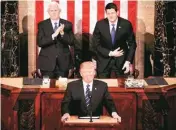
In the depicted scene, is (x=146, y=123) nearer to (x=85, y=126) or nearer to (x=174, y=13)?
(x=85, y=126)

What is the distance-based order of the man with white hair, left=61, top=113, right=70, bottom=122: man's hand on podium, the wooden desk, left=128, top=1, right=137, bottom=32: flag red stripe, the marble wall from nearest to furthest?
left=61, top=113, right=70, bottom=122: man's hand on podium → the wooden desk → the man with white hair → the marble wall → left=128, top=1, right=137, bottom=32: flag red stripe

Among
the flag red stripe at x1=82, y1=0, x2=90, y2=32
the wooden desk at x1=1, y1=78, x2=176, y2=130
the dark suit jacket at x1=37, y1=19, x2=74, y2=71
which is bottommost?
the wooden desk at x1=1, y1=78, x2=176, y2=130

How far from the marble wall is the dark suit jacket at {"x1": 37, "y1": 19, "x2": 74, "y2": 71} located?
4.95ft

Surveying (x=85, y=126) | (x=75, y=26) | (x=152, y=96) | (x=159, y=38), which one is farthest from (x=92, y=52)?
(x=85, y=126)

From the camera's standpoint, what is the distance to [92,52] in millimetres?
8289

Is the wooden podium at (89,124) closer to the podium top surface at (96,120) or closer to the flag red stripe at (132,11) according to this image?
the podium top surface at (96,120)

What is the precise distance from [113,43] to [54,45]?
81 centimetres

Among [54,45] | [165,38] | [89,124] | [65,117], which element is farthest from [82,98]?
[165,38]

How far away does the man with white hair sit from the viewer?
7.05 metres

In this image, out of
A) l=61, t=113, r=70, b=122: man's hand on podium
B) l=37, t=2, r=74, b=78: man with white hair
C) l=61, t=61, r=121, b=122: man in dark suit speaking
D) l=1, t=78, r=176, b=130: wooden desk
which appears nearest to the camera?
l=61, t=113, r=70, b=122: man's hand on podium

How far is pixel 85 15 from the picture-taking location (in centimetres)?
834

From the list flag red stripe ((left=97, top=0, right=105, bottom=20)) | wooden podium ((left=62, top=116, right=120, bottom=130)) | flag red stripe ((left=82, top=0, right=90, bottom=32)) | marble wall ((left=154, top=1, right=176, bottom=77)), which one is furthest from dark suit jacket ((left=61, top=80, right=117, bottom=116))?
flag red stripe ((left=97, top=0, right=105, bottom=20))

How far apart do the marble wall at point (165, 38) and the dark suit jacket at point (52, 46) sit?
4.95 feet

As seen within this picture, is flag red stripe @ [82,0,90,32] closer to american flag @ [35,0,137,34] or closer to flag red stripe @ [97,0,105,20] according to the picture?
american flag @ [35,0,137,34]
